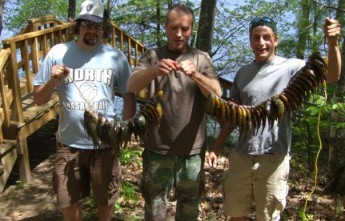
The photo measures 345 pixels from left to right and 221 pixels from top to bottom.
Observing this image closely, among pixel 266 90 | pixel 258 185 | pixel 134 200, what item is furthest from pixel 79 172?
pixel 134 200

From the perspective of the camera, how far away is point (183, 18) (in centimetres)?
315

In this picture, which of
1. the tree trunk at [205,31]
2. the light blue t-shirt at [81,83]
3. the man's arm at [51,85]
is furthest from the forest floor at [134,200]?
the tree trunk at [205,31]

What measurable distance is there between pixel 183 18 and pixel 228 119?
0.90 meters

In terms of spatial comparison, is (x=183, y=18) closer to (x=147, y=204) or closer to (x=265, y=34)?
(x=265, y=34)

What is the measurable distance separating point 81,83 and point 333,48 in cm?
213

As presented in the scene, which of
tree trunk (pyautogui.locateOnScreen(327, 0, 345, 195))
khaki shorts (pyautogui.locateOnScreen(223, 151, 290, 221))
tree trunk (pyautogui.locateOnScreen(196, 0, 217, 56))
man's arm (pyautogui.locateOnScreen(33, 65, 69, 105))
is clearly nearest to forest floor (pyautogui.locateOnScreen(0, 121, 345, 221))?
tree trunk (pyautogui.locateOnScreen(327, 0, 345, 195))

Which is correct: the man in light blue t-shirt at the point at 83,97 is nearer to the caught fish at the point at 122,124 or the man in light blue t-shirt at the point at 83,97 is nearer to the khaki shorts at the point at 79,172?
the khaki shorts at the point at 79,172

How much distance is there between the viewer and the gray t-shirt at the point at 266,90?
130 inches

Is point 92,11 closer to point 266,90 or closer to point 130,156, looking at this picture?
point 266,90

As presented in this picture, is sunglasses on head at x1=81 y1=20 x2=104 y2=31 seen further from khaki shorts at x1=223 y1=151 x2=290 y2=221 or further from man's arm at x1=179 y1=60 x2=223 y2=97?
khaki shorts at x1=223 y1=151 x2=290 y2=221

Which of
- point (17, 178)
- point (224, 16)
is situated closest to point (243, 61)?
point (224, 16)

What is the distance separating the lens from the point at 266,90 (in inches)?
130

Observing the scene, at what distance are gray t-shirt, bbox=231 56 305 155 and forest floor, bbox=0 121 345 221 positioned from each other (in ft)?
5.11

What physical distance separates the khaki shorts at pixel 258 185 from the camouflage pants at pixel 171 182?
0.30 meters
